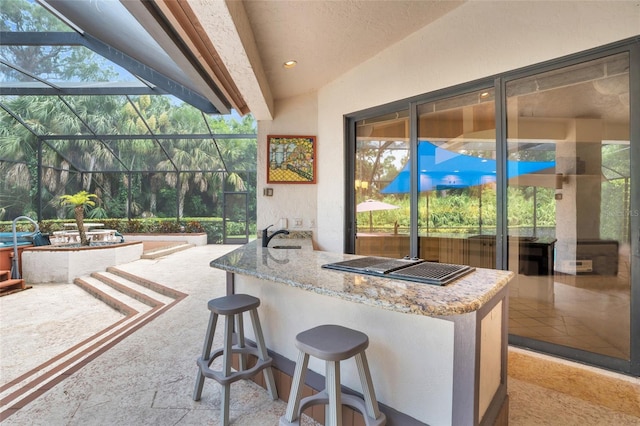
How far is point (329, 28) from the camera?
2537mm

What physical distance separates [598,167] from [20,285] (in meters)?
7.62

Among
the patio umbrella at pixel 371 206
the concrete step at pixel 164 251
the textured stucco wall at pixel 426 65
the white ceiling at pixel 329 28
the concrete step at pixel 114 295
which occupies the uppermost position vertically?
the white ceiling at pixel 329 28

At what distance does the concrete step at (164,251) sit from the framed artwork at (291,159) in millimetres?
4962

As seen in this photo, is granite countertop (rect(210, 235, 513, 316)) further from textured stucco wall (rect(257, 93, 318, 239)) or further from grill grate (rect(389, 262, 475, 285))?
textured stucco wall (rect(257, 93, 318, 239))

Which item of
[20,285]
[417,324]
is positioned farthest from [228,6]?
[20,285]

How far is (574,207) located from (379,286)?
1.96 meters

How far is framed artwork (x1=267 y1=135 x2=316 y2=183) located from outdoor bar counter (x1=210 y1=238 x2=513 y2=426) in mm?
2299

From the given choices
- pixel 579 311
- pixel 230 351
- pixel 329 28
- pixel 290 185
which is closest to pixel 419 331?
pixel 230 351

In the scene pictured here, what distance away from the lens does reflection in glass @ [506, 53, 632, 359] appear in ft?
6.35

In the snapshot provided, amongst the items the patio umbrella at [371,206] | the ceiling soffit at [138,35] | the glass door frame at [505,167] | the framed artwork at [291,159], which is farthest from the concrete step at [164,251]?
the patio umbrella at [371,206]

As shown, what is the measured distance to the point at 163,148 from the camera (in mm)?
9047

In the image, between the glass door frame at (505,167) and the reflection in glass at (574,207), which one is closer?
the glass door frame at (505,167)

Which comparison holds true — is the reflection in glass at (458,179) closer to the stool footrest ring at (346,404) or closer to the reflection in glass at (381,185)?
the reflection in glass at (381,185)

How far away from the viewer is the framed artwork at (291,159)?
388 centimetres
